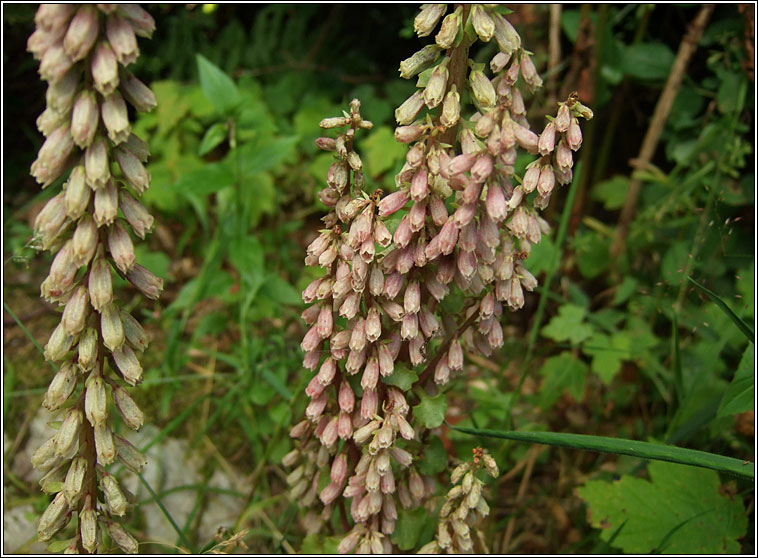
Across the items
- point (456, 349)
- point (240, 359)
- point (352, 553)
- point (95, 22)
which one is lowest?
point (352, 553)

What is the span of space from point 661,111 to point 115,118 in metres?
3.59

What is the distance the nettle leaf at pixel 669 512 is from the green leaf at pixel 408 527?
900 millimetres

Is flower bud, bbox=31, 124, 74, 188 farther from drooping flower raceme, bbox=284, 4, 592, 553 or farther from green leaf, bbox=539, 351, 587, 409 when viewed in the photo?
green leaf, bbox=539, 351, 587, 409

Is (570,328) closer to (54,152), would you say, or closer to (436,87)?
(436,87)

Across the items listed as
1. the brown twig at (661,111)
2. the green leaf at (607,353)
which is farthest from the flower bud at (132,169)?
the brown twig at (661,111)

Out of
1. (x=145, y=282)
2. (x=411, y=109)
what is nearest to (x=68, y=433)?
(x=145, y=282)

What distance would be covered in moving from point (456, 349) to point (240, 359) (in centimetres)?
185

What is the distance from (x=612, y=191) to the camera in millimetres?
4691

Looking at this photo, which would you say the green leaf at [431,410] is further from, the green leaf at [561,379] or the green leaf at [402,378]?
the green leaf at [561,379]

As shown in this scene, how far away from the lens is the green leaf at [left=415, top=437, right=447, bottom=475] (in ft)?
8.20

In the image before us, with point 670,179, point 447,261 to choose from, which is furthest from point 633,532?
point 670,179

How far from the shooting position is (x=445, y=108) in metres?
1.95

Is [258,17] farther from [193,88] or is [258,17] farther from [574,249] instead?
[574,249]

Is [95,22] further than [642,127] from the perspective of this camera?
No
